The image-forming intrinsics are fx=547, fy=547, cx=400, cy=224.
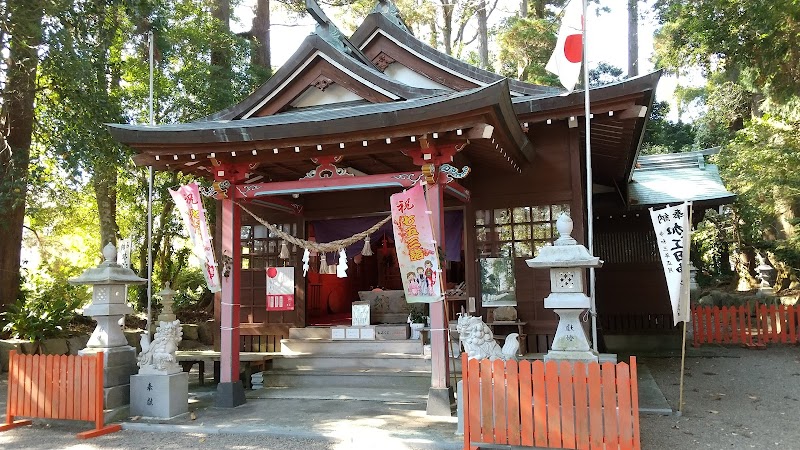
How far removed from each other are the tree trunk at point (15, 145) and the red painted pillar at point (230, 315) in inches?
181

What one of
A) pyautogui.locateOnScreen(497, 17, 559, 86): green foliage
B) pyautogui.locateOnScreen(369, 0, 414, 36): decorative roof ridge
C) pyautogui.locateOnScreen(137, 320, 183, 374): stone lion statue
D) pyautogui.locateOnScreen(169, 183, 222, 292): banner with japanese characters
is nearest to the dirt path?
pyautogui.locateOnScreen(137, 320, 183, 374): stone lion statue

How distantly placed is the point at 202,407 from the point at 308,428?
2.13 m

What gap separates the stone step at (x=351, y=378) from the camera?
7812 mm

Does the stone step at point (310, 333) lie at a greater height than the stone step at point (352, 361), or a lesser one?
greater

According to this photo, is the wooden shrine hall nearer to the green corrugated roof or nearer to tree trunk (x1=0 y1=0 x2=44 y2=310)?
the green corrugated roof

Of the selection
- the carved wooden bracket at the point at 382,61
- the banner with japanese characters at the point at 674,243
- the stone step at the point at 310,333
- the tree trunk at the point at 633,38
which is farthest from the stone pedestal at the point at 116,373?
the tree trunk at the point at 633,38

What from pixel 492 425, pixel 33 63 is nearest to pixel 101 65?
pixel 33 63

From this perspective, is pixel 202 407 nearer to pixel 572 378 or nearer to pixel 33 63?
pixel 572 378

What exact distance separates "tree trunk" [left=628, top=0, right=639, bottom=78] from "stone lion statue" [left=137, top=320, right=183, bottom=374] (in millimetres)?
20462

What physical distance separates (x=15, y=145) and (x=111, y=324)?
6.54m

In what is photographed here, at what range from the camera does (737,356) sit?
35.4ft

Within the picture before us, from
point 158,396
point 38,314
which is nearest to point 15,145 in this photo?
point 38,314

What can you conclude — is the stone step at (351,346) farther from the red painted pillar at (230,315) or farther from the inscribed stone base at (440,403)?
the inscribed stone base at (440,403)

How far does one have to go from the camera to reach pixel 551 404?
4.75 metres
